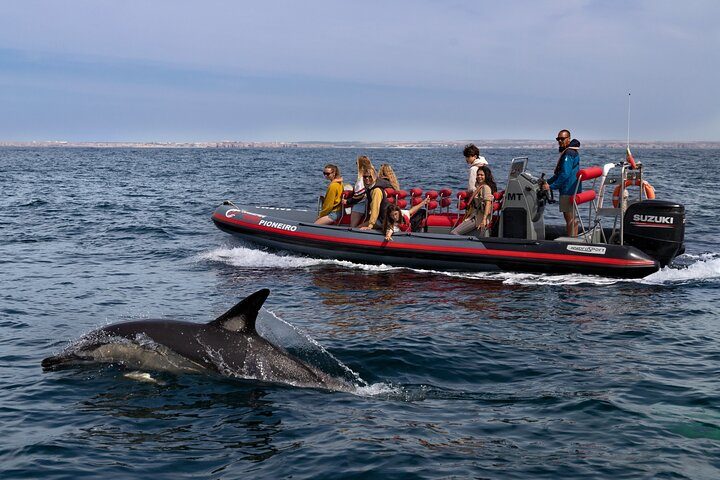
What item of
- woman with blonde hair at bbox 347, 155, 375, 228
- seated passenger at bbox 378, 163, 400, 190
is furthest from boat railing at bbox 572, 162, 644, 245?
woman with blonde hair at bbox 347, 155, 375, 228

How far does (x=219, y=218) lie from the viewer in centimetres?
2020

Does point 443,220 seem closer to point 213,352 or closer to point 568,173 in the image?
point 568,173

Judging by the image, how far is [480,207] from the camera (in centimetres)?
1617

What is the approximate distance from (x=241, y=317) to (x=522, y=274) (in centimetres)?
891

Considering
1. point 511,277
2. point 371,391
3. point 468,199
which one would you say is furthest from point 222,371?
point 468,199

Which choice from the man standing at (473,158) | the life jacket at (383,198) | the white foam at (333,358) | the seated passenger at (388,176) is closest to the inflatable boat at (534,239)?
the life jacket at (383,198)

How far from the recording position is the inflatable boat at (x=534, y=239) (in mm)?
14867

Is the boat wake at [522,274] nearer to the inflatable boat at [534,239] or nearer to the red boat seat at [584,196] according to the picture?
the inflatable boat at [534,239]

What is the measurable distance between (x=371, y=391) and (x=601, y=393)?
249 centimetres

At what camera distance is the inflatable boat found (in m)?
14.9

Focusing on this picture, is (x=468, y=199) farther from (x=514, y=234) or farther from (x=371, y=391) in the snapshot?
(x=371, y=391)

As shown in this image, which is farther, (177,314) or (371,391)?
(177,314)

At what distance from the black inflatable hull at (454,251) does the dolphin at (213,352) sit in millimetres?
8003

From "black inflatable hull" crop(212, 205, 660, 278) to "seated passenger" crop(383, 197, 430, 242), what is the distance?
18 cm
